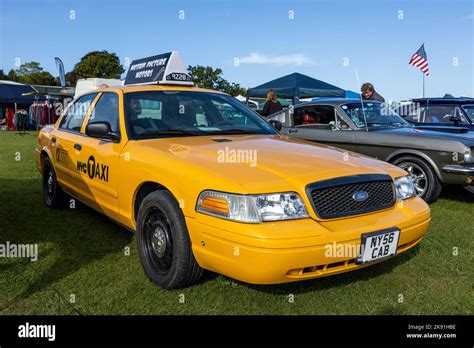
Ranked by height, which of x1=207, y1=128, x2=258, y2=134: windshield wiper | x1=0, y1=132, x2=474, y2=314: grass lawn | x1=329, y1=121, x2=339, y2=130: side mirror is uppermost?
x1=329, y1=121, x2=339, y2=130: side mirror

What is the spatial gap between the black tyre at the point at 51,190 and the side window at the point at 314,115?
12.4 feet

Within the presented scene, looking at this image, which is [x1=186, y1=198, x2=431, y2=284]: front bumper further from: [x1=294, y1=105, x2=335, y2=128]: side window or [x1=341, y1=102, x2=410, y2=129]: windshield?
[x1=294, y1=105, x2=335, y2=128]: side window

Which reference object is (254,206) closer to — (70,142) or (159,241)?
(159,241)

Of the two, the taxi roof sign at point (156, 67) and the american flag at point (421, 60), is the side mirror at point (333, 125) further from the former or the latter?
the american flag at point (421, 60)

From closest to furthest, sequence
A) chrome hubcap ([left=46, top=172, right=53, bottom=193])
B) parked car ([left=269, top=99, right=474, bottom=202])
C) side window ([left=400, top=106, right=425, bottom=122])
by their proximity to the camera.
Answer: chrome hubcap ([left=46, top=172, right=53, bottom=193])
parked car ([left=269, top=99, right=474, bottom=202])
side window ([left=400, top=106, right=425, bottom=122])

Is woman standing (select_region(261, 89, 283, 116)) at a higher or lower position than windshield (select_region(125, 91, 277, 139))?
higher

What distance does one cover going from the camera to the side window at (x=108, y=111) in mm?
3714

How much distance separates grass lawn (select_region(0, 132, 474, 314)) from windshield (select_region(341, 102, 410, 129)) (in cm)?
246

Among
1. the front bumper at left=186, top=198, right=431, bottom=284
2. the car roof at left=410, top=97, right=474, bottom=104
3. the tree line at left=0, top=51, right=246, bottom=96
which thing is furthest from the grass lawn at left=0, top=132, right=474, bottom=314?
the tree line at left=0, top=51, right=246, bottom=96

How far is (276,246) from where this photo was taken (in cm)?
235

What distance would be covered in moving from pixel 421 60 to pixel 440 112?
15.0 feet

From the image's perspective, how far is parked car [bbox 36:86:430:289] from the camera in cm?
244
